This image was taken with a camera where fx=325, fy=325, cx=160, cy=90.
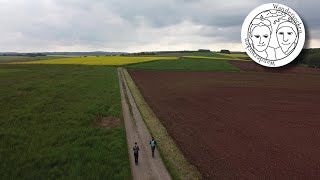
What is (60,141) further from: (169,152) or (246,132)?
(246,132)

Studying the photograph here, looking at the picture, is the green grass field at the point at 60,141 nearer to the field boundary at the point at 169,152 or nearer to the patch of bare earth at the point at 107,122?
the patch of bare earth at the point at 107,122

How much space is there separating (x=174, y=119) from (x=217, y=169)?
12717mm

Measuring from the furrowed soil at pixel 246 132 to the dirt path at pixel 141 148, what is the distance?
83.7 inches

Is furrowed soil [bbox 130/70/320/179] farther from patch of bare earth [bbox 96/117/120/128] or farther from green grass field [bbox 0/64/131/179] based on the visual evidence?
green grass field [bbox 0/64/131/179]

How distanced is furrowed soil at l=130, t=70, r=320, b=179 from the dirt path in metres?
2.13

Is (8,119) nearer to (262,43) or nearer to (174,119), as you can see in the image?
(174,119)

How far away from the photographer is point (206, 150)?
69.1 ft

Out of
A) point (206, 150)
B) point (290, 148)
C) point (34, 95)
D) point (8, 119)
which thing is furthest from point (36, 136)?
point (34, 95)

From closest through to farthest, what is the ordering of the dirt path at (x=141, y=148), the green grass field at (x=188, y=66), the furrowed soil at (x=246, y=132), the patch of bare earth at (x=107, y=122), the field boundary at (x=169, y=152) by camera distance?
1. the dirt path at (x=141, y=148)
2. the field boundary at (x=169, y=152)
3. the furrowed soil at (x=246, y=132)
4. the patch of bare earth at (x=107, y=122)
5. the green grass field at (x=188, y=66)

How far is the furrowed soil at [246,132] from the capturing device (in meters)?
18.2

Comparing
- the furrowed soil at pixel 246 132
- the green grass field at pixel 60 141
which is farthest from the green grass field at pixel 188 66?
the green grass field at pixel 60 141

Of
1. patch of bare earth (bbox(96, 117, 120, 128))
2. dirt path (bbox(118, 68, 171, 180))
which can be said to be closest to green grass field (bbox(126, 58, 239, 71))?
dirt path (bbox(118, 68, 171, 180))

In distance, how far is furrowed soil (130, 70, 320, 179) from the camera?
718 inches

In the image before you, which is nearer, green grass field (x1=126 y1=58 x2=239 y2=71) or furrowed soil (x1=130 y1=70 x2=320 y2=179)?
furrowed soil (x1=130 y1=70 x2=320 y2=179)
